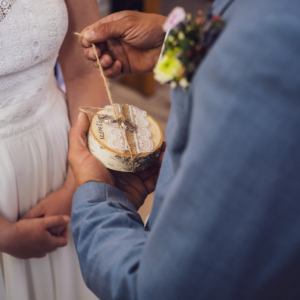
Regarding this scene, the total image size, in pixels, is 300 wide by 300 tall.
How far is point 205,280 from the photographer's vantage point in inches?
14.1

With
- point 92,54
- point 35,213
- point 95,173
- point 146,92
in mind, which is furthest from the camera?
point 146,92

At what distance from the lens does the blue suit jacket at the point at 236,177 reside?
11.2 inches

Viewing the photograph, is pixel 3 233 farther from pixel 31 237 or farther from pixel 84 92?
pixel 84 92

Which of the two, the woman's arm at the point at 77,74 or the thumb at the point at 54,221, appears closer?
the thumb at the point at 54,221

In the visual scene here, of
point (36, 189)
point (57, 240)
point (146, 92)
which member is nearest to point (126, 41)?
point (36, 189)

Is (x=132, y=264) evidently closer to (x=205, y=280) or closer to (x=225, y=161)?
(x=205, y=280)

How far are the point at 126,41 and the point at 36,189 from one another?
52 centimetres

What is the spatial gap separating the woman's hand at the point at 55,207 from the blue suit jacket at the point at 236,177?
19.8 inches

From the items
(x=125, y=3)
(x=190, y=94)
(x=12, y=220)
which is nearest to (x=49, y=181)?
(x=12, y=220)

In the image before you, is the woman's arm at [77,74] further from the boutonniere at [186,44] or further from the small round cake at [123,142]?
the boutonniere at [186,44]

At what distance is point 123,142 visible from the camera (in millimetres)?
697

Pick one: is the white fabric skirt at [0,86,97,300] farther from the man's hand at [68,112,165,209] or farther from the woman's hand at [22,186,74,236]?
the man's hand at [68,112,165,209]

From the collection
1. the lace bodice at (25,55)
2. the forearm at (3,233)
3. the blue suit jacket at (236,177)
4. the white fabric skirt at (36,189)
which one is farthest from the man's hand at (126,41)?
the forearm at (3,233)

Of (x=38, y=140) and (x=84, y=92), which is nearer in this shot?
(x=38, y=140)
